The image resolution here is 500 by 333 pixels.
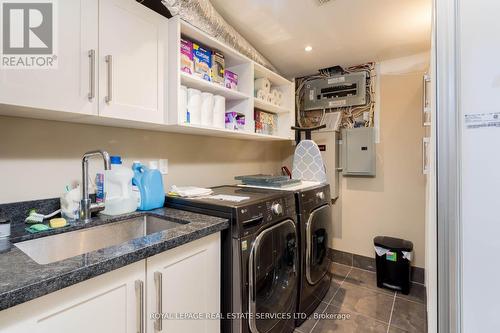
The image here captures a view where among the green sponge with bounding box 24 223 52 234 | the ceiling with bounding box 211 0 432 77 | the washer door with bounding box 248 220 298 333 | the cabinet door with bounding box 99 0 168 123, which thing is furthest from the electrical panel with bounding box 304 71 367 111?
the green sponge with bounding box 24 223 52 234

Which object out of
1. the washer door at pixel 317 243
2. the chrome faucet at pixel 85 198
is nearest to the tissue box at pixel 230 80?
the chrome faucet at pixel 85 198

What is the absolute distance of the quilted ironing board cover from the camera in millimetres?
2377

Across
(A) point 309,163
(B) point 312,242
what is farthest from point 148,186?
(A) point 309,163

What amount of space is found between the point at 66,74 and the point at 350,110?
2709 millimetres

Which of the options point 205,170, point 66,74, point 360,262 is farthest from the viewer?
point 360,262

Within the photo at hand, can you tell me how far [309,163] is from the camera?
2422mm

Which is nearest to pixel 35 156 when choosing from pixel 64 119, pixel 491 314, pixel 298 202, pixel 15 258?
pixel 64 119

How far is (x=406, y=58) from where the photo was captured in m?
2.56

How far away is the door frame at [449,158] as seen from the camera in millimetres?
706

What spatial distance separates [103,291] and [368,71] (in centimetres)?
308

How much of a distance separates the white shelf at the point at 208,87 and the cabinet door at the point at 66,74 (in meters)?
0.51

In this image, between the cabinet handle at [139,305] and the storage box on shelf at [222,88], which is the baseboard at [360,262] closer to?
the storage box on shelf at [222,88]

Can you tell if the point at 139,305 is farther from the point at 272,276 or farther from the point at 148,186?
the point at 272,276

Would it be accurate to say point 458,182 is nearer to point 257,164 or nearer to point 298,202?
point 298,202
